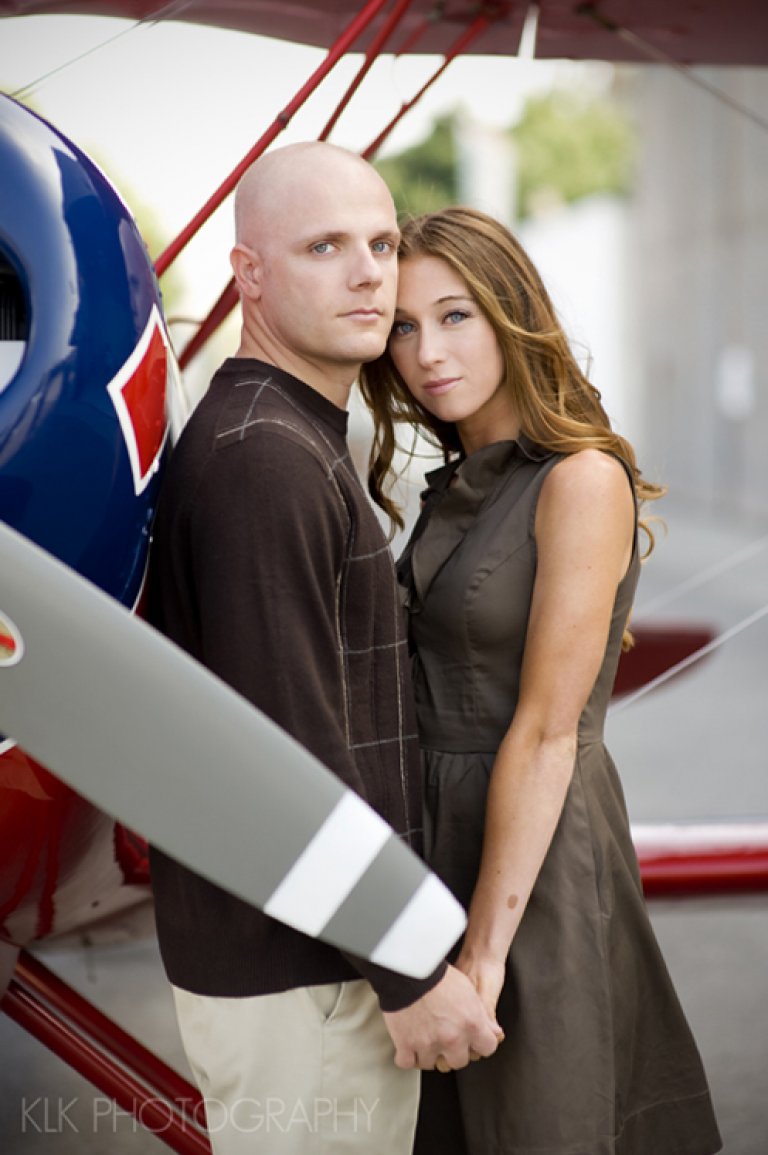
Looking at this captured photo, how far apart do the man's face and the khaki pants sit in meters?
0.78

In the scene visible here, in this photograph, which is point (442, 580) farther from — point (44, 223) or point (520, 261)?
point (44, 223)

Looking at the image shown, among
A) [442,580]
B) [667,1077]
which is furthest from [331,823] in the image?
[667,1077]

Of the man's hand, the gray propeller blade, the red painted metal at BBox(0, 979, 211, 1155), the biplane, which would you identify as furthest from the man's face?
the red painted metal at BBox(0, 979, 211, 1155)

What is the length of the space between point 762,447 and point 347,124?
1425 centimetres

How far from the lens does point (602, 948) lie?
178 centimetres

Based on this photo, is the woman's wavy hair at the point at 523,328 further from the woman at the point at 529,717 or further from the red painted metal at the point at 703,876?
the red painted metal at the point at 703,876

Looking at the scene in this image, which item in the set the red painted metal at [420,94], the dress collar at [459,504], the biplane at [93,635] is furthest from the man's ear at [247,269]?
the red painted metal at [420,94]

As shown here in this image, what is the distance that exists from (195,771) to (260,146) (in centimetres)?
135

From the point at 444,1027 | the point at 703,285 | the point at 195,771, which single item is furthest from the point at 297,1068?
the point at 703,285

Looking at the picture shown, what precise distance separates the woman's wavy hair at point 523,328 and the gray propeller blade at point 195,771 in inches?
29.6

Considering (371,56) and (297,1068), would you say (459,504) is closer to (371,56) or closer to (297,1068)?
(297,1068)

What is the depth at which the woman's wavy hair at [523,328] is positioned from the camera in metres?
1.85

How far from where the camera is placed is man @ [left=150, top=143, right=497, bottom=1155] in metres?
1.47

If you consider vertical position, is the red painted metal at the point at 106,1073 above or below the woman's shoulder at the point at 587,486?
below
